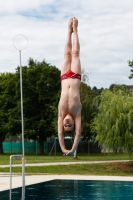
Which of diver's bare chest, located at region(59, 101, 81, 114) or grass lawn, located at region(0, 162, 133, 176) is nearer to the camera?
diver's bare chest, located at region(59, 101, 81, 114)

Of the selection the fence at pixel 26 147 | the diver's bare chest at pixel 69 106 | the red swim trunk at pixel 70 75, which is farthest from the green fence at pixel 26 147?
the diver's bare chest at pixel 69 106

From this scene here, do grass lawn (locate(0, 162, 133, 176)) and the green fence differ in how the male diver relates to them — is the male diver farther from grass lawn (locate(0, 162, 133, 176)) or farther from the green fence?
the green fence

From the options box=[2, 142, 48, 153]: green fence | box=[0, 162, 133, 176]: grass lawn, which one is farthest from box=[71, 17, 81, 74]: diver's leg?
box=[2, 142, 48, 153]: green fence

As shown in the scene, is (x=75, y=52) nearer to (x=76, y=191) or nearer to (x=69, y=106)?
(x=69, y=106)

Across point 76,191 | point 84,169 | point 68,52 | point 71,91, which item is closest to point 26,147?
point 84,169

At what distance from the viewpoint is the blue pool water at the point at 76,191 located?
20.3 m

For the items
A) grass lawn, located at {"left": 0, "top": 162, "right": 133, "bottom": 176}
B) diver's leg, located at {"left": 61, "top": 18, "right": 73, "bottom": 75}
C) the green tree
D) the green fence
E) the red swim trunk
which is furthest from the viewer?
the green fence

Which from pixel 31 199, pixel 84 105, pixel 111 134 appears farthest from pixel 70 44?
pixel 84 105

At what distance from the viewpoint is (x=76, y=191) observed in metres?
22.7

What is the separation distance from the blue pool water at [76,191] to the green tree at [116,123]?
28.9 ft

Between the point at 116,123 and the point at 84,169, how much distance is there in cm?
453

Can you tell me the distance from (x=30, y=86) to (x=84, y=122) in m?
12.5

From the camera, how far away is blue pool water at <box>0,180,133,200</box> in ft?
66.6

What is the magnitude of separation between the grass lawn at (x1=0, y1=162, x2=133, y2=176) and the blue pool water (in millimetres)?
6342
